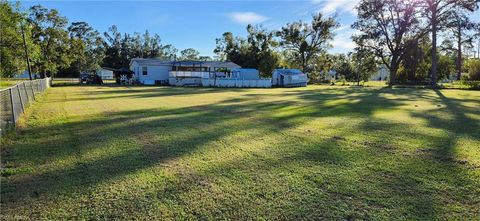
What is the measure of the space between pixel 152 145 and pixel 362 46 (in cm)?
4455

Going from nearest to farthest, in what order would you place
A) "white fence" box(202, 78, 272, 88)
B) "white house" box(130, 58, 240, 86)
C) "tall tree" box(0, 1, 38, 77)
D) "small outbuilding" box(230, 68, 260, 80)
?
"tall tree" box(0, 1, 38, 77)
"white fence" box(202, 78, 272, 88)
"white house" box(130, 58, 240, 86)
"small outbuilding" box(230, 68, 260, 80)

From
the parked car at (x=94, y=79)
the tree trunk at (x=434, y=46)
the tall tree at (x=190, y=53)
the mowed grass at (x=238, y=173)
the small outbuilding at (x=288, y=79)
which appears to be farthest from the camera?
the tall tree at (x=190, y=53)

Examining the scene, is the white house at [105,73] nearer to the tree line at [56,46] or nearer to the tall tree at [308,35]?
the tree line at [56,46]

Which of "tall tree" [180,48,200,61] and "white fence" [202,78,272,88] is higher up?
"tall tree" [180,48,200,61]

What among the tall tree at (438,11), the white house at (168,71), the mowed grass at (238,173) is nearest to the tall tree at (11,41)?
the white house at (168,71)

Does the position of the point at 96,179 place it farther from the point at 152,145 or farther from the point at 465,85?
the point at 465,85

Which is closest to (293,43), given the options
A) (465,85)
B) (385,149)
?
(465,85)

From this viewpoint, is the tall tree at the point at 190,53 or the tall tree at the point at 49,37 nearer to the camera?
the tall tree at the point at 49,37

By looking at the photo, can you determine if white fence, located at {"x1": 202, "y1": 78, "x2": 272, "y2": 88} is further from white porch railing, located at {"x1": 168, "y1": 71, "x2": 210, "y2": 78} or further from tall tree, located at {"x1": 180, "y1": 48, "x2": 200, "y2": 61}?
tall tree, located at {"x1": 180, "y1": 48, "x2": 200, "y2": 61}

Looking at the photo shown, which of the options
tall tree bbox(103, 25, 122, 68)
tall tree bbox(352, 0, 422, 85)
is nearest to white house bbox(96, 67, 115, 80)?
tall tree bbox(103, 25, 122, 68)

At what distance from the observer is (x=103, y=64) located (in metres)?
73.3

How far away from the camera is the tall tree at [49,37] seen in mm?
42750

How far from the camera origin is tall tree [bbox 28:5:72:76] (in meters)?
42.8

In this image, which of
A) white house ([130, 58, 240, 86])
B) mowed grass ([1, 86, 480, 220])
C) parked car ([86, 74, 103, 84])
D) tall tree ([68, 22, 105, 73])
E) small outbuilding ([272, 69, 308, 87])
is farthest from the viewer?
tall tree ([68, 22, 105, 73])
